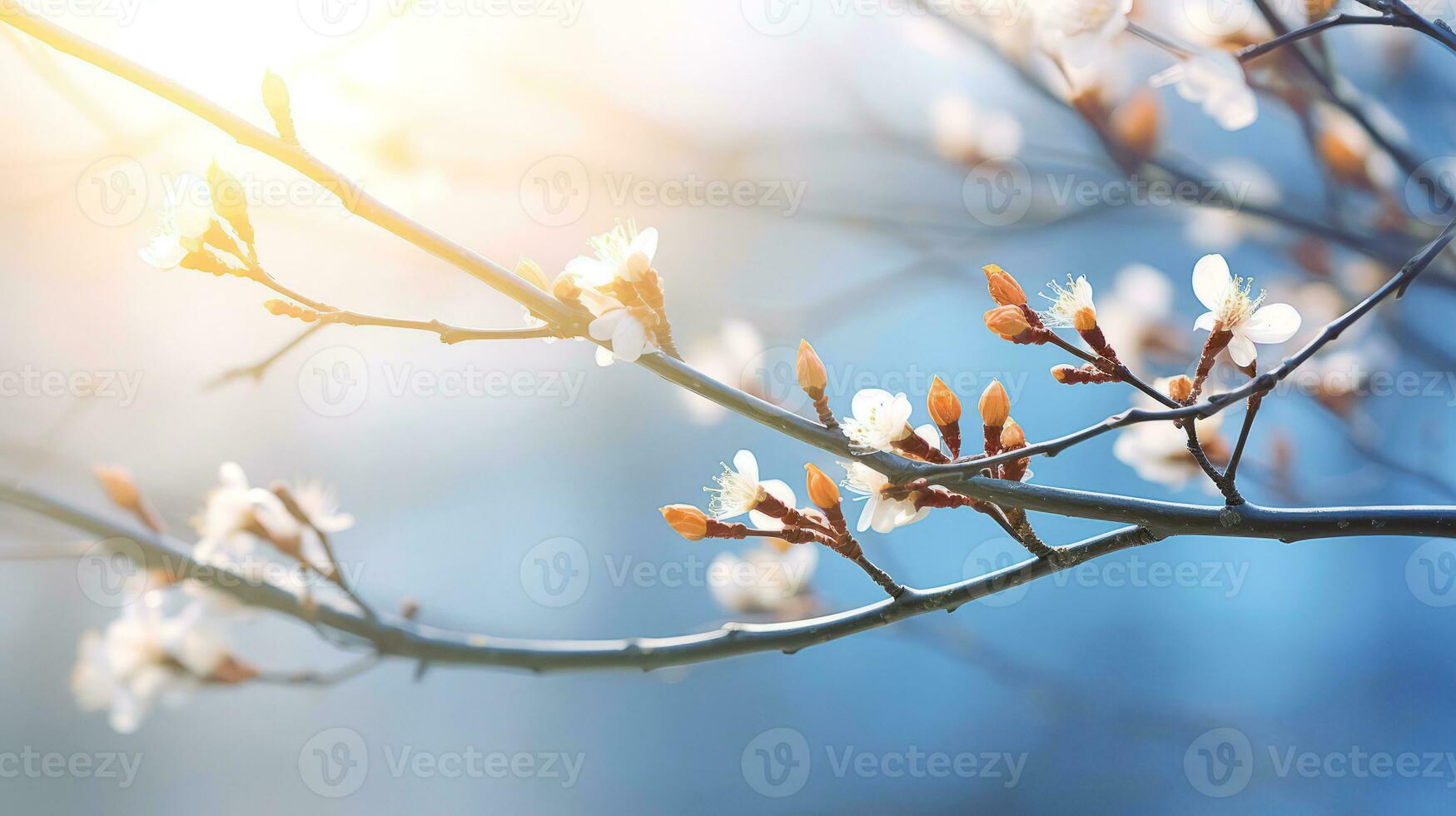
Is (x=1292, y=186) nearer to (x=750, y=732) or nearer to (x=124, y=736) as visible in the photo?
(x=750, y=732)

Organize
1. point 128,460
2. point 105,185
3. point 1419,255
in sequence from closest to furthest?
point 1419,255
point 105,185
point 128,460

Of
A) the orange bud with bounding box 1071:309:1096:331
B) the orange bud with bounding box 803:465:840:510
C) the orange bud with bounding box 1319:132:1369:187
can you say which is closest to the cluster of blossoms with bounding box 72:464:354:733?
the orange bud with bounding box 803:465:840:510

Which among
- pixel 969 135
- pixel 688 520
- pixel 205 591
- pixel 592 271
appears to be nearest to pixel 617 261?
pixel 592 271

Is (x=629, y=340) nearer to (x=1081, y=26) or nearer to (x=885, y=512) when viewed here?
(x=885, y=512)

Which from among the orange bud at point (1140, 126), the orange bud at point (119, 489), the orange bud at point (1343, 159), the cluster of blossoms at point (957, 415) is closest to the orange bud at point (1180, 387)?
the cluster of blossoms at point (957, 415)

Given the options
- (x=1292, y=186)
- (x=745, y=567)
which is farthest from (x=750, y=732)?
(x=1292, y=186)

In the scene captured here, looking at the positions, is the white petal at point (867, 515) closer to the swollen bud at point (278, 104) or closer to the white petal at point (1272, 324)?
the white petal at point (1272, 324)

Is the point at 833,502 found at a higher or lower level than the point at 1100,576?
lower
